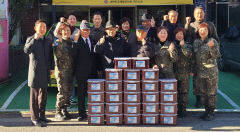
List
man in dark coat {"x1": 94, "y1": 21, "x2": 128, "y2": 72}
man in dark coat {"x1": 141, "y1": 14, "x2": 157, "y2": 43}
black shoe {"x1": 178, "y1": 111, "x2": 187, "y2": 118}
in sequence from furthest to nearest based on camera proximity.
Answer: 1. man in dark coat {"x1": 141, "y1": 14, "x2": 157, "y2": 43}
2. black shoe {"x1": 178, "y1": 111, "x2": 187, "y2": 118}
3. man in dark coat {"x1": 94, "y1": 21, "x2": 128, "y2": 72}

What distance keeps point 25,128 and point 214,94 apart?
3.63m

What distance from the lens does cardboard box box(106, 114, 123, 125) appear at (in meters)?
7.17

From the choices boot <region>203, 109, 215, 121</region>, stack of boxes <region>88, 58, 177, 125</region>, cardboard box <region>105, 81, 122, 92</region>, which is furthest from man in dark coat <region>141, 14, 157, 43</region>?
boot <region>203, 109, 215, 121</region>

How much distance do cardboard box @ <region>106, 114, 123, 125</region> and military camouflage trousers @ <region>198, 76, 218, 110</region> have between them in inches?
67.2

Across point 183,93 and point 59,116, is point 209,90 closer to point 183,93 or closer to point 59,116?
point 183,93

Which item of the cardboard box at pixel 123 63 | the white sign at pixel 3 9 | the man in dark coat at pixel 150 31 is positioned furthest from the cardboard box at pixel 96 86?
the white sign at pixel 3 9

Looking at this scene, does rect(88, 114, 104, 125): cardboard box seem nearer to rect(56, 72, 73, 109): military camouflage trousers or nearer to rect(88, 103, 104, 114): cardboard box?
rect(88, 103, 104, 114): cardboard box

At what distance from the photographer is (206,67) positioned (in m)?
7.39

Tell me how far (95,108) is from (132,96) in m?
0.73

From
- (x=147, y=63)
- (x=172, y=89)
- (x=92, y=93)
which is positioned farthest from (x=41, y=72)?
(x=172, y=89)

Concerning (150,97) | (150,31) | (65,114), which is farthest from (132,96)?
(150,31)

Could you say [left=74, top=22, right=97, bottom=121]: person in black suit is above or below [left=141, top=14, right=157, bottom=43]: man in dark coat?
below

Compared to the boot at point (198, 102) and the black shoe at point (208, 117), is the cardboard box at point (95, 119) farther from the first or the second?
the boot at point (198, 102)

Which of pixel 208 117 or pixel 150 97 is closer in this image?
pixel 150 97
